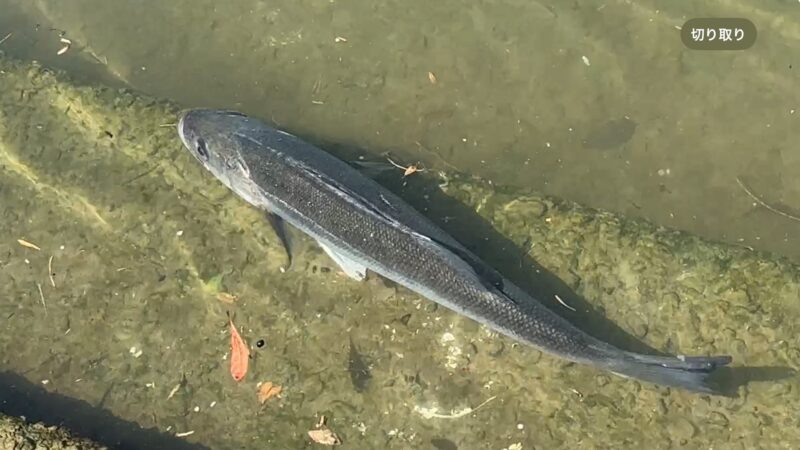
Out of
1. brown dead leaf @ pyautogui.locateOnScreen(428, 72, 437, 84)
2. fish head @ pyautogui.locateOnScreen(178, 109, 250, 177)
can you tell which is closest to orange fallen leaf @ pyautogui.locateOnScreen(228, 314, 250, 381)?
fish head @ pyautogui.locateOnScreen(178, 109, 250, 177)

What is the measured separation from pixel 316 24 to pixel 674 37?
10.9ft

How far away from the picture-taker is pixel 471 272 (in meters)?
4.50

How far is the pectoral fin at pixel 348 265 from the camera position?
504 centimetres

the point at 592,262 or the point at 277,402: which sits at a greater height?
the point at 592,262

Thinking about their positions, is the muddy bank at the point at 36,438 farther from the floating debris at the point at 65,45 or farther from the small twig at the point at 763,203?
the small twig at the point at 763,203

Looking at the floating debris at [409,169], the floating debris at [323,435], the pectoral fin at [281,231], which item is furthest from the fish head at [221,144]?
the floating debris at [323,435]

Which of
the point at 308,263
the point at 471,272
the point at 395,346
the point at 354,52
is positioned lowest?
the point at 395,346

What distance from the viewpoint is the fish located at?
14.4ft

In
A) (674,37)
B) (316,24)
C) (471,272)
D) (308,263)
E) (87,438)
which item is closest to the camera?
(471,272)

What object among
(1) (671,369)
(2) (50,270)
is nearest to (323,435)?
(1) (671,369)

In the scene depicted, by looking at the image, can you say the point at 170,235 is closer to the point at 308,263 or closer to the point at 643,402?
the point at 308,263

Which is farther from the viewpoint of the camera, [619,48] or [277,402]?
[619,48]

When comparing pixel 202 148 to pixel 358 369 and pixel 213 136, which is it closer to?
pixel 213 136

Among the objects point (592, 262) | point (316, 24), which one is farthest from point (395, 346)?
point (316, 24)
